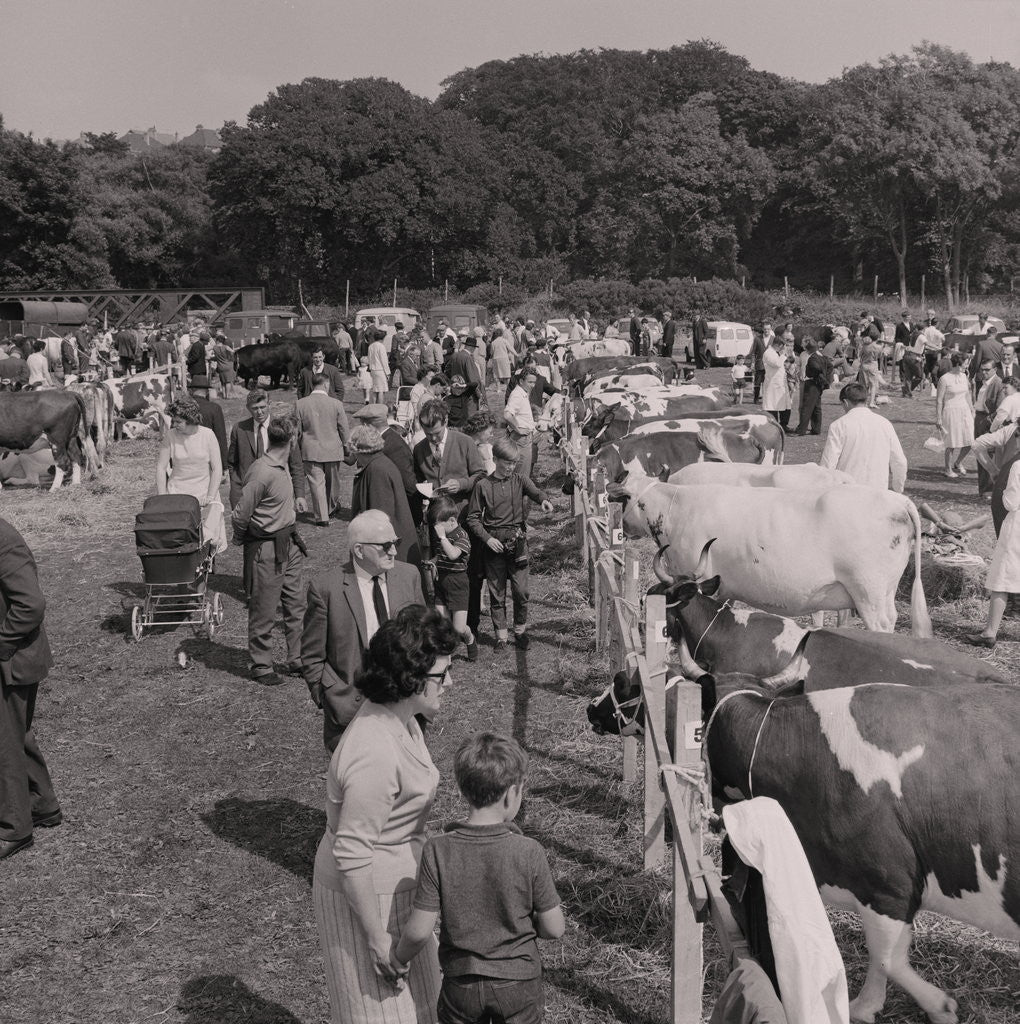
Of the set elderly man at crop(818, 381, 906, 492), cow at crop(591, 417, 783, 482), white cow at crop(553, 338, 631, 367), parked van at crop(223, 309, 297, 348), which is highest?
parked van at crop(223, 309, 297, 348)

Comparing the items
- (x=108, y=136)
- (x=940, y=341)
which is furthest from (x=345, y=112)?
(x=940, y=341)

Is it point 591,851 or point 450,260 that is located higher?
point 450,260

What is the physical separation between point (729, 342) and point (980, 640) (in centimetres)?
2607

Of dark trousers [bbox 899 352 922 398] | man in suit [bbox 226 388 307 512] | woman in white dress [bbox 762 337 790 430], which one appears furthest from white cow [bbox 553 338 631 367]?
man in suit [bbox 226 388 307 512]

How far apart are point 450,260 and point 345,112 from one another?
28.7ft

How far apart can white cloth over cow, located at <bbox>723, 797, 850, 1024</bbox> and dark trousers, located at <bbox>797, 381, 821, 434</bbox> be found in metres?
17.5

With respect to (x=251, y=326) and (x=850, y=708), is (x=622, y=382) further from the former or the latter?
(x=251, y=326)

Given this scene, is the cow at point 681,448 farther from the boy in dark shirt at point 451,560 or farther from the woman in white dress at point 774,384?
the woman in white dress at point 774,384

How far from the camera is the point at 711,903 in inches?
150

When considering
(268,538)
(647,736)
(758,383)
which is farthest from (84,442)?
(758,383)

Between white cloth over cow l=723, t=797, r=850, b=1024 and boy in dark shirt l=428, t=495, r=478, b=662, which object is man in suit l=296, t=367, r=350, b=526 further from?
white cloth over cow l=723, t=797, r=850, b=1024

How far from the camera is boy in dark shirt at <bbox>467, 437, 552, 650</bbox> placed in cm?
864

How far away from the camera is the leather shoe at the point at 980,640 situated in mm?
8781

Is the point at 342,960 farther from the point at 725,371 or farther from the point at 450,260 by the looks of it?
the point at 450,260
